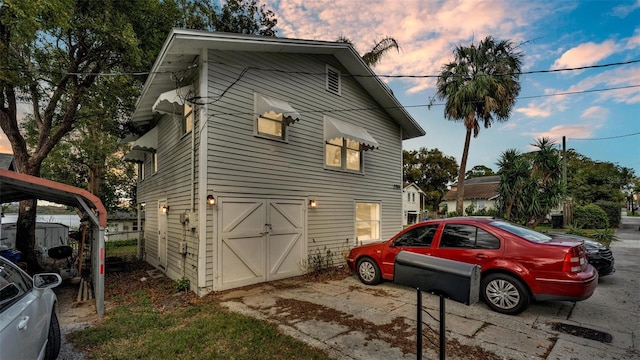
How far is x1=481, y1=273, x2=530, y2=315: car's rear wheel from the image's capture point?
462 centimetres

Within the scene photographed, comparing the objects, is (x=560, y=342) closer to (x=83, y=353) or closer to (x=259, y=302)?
(x=259, y=302)

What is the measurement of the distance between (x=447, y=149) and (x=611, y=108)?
93.4 feet

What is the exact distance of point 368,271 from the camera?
684cm

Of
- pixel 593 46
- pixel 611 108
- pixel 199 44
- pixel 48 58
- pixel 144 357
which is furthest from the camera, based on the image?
pixel 611 108

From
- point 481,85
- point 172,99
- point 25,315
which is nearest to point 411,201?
point 481,85

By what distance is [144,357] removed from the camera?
3561 millimetres

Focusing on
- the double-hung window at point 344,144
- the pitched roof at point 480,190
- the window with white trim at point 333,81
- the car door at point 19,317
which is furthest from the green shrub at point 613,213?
the car door at point 19,317

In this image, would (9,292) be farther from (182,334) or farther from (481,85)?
(481,85)

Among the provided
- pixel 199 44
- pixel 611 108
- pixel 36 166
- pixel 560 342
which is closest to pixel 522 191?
pixel 611 108

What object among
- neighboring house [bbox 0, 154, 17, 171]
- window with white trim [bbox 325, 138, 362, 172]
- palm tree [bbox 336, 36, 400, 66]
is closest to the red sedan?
window with white trim [bbox 325, 138, 362, 172]

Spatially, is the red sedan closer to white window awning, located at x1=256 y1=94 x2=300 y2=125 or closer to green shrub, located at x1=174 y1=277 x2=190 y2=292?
white window awning, located at x1=256 y1=94 x2=300 y2=125

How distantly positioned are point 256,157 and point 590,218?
2166 cm

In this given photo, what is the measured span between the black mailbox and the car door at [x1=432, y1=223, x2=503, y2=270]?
9.28 feet

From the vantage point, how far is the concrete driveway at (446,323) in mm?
3584
